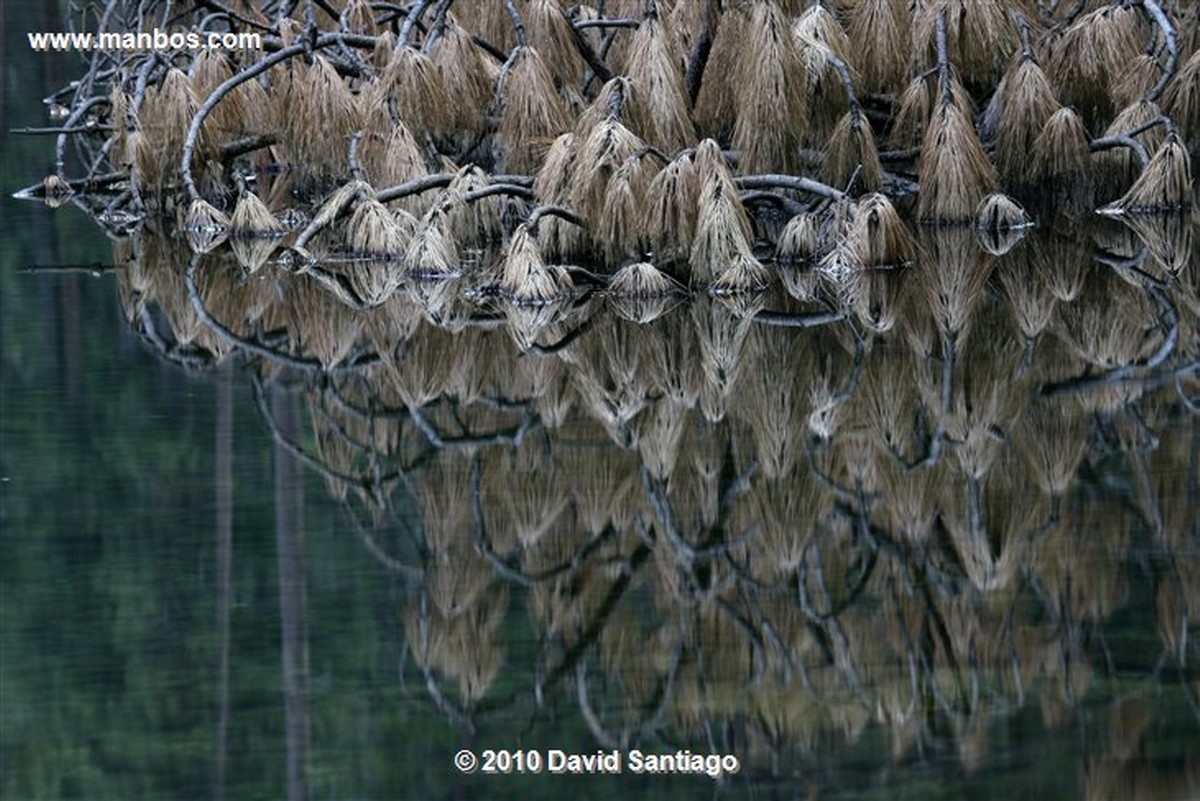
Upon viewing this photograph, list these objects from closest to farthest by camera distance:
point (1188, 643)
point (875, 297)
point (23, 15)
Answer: point (1188, 643) → point (875, 297) → point (23, 15)

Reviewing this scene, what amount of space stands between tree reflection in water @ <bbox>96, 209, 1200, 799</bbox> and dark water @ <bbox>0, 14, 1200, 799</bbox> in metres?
0.02

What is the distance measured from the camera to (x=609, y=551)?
5.88m

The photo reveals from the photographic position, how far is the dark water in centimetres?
449

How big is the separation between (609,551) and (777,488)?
0.79 m

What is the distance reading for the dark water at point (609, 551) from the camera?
4.49m

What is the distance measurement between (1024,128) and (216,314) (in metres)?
4.52

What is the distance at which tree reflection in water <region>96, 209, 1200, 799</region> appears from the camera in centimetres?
479

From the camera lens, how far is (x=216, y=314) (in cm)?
1022

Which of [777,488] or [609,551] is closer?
[609,551]

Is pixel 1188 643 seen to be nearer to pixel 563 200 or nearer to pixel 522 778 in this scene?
pixel 522 778

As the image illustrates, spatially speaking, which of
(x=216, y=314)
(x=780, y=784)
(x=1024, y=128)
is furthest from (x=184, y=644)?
(x=1024, y=128)

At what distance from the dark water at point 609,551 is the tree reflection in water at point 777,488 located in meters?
0.02

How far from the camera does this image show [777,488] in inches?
256

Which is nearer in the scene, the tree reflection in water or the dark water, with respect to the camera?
the dark water
